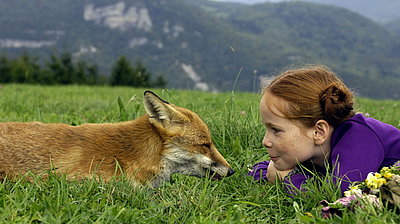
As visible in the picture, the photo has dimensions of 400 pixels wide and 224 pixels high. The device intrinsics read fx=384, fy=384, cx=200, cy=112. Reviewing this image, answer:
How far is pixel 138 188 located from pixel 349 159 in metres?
1.91

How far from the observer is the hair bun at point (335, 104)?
3.59 m

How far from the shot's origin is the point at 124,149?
3844mm

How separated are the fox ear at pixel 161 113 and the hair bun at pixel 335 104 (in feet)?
4.60

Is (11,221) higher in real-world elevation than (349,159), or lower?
lower

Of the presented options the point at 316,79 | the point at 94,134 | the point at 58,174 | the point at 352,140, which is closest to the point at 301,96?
the point at 316,79

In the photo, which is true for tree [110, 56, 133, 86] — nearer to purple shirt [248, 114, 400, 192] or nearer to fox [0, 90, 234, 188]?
fox [0, 90, 234, 188]

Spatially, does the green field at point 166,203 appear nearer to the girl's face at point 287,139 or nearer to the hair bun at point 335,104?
the girl's face at point 287,139

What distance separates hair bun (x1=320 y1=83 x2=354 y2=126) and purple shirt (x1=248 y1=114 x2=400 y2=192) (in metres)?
0.10

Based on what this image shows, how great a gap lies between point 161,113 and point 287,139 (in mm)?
1264

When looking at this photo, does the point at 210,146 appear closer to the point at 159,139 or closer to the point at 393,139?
the point at 159,139

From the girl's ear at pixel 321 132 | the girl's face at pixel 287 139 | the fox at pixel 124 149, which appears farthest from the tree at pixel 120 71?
the girl's ear at pixel 321 132

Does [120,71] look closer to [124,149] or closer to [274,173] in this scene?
[124,149]

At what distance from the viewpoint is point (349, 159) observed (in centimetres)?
342

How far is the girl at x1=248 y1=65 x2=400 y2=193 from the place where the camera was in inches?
137
